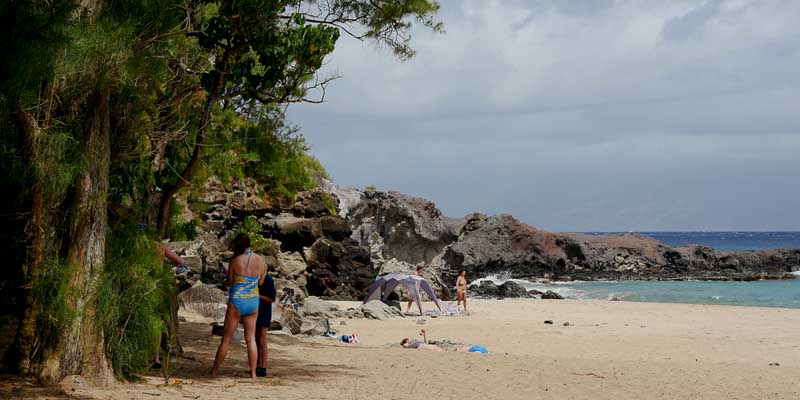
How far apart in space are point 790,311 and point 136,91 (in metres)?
26.4

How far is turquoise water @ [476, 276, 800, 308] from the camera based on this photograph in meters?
36.5

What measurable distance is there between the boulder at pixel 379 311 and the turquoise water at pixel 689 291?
52.7 feet

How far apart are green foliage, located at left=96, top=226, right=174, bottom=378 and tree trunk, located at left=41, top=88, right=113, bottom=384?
0.15 m

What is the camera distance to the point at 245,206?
29.3 m

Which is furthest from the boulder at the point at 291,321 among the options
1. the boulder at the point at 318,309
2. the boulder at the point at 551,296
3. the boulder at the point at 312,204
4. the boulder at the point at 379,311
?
the boulder at the point at 551,296

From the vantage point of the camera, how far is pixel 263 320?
371 inches

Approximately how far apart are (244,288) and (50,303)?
199 centimetres

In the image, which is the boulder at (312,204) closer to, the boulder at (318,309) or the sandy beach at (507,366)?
the boulder at (318,309)

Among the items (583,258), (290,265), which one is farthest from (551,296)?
(583,258)

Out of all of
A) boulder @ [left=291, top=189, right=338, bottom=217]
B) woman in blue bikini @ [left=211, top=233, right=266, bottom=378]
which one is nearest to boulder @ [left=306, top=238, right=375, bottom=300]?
boulder @ [left=291, top=189, right=338, bottom=217]

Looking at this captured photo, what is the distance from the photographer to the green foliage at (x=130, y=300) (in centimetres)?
798

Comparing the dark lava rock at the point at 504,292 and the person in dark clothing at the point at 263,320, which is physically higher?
the dark lava rock at the point at 504,292

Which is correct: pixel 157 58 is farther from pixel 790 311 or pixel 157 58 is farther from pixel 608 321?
pixel 790 311

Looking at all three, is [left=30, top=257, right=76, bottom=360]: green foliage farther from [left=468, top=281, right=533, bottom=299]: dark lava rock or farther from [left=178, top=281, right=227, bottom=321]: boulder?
[left=468, top=281, right=533, bottom=299]: dark lava rock
